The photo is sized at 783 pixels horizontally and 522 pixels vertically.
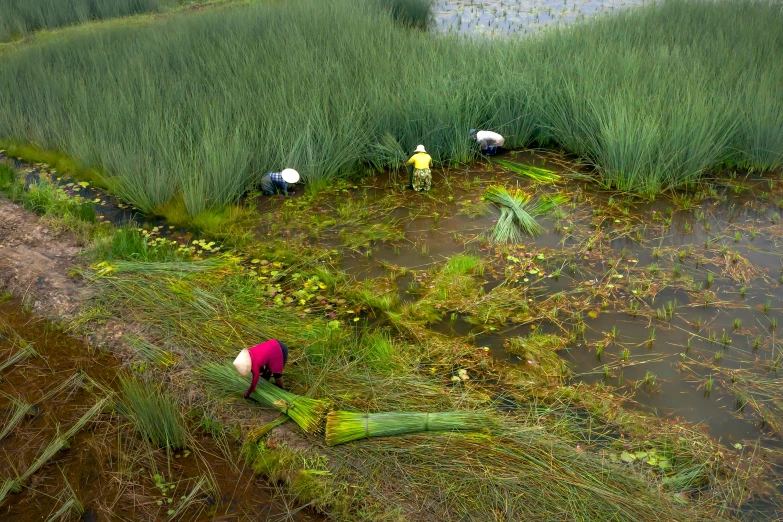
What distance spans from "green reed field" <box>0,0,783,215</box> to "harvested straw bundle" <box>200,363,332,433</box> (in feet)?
6.79

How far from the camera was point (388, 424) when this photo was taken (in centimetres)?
289

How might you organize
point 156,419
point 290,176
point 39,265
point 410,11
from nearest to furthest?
point 156,419 → point 39,265 → point 290,176 → point 410,11

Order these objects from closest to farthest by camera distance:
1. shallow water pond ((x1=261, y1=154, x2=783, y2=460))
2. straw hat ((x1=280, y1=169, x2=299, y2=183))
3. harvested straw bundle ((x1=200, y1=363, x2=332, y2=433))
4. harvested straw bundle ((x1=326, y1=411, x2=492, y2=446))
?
harvested straw bundle ((x1=326, y1=411, x2=492, y2=446))
harvested straw bundle ((x1=200, y1=363, x2=332, y2=433))
shallow water pond ((x1=261, y1=154, x2=783, y2=460))
straw hat ((x1=280, y1=169, x2=299, y2=183))

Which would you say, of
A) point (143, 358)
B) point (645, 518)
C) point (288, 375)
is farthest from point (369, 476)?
point (143, 358)

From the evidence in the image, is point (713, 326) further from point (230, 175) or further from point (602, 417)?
point (230, 175)

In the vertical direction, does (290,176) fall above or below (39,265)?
above

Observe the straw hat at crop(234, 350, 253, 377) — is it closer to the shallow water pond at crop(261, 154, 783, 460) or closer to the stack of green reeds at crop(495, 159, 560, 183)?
the shallow water pond at crop(261, 154, 783, 460)

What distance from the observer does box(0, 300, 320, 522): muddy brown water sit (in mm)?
2736

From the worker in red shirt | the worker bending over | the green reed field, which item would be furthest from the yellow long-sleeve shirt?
the worker in red shirt

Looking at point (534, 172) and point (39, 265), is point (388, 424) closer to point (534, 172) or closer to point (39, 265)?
point (39, 265)

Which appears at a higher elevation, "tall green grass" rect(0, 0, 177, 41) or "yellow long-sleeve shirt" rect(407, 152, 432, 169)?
"tall green grass" rect(0, 0, 177, 41)

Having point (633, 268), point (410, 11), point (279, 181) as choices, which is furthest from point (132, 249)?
point (410, 11)

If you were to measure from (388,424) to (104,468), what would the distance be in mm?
1313

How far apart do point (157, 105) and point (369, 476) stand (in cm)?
447
